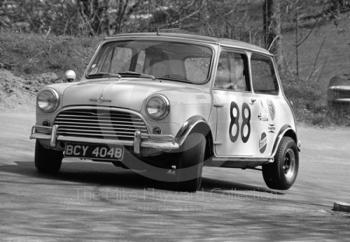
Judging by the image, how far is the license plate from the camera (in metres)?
10.0

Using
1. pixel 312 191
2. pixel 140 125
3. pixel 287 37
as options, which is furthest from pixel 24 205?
pixel 287 37

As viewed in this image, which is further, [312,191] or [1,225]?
[312,191]

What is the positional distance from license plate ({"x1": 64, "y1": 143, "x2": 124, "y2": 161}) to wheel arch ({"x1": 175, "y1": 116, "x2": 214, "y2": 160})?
0.64 meters

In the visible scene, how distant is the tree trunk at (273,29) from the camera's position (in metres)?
27.5

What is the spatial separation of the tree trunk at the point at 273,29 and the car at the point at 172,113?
586 inches

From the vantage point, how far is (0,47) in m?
22.5

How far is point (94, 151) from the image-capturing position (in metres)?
10.2

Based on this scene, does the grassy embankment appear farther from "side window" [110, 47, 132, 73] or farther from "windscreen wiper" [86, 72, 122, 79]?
"windscreen wiper" [86, 72, 122, 79]

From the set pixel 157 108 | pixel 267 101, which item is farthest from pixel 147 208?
pixel 267 101

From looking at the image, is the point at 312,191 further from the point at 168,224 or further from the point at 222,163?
the point at 168,224

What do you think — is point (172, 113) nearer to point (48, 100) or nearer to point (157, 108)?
point (157, 108)

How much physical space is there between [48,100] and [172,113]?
4.90ft

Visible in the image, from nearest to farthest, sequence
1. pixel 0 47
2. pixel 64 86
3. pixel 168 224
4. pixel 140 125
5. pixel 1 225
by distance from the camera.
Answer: pixel 1 225
pixel 168 224
pixel 140 125
pixel 64 86
pixel 0 47

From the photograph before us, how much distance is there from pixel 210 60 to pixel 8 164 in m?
2.99
